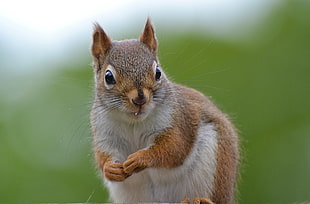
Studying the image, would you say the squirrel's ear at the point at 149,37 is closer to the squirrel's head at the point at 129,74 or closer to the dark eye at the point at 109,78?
the squirrel's head at the point at 129,74

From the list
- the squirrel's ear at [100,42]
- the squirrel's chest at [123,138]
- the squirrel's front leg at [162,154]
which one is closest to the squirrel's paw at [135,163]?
the squirrel's front leg at [162,154]

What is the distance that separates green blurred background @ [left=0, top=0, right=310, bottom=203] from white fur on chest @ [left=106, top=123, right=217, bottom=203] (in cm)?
124

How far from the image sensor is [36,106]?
5.94 metres

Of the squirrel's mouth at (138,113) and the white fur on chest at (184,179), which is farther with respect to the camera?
the white fur on chest at (184,179)

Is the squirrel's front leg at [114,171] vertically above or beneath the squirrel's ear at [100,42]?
beneath

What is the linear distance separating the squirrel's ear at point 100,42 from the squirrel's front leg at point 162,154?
636 millimetres

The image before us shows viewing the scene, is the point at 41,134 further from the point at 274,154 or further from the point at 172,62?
the point at 274,154

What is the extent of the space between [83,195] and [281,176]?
163 cm

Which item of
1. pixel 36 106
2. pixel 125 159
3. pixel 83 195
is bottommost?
pixel 83 195

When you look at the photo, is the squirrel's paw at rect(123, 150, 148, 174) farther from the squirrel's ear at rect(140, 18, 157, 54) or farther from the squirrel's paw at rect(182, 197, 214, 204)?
the squirrel's ear at rect(140, 18, 157, 54)

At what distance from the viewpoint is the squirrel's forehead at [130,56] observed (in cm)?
368

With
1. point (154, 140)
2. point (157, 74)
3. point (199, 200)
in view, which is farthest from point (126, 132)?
point (199, 200)

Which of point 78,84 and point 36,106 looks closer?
point 78,84

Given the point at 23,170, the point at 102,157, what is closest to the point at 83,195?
the point at 23,170
